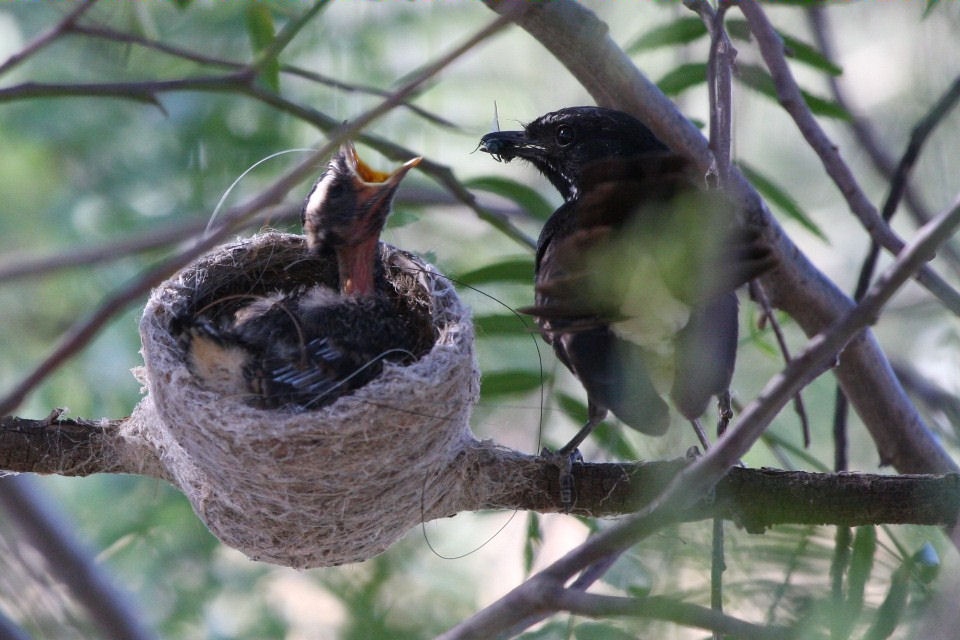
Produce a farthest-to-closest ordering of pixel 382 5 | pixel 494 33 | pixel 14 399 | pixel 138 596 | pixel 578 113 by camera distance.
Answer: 1. pixel 382 5
2. pixel 138 596
3. pixel 578 113
4. pixel 494 33
5. pixel 14 399

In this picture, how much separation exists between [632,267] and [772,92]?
6.47 feet

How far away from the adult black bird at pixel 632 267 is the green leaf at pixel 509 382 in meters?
0.14

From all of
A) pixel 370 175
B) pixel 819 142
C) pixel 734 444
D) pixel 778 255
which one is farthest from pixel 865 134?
pixel 734 444

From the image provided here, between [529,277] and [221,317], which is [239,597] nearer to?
[221,317]

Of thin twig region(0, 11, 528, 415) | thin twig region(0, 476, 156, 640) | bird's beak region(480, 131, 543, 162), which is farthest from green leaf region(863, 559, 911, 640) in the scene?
thin twig region(0, 476, 156, 640)

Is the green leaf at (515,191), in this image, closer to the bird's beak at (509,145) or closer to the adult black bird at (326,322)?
the bird's beak at (509,145)

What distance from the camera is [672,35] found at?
134 inches

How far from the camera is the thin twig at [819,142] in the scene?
2.59 metres

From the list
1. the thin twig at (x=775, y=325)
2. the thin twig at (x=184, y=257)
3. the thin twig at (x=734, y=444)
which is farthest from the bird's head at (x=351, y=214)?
the thin twig at (x=734, y=444)

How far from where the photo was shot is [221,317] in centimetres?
347

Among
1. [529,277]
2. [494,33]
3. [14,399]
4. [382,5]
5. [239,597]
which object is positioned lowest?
[14,399]

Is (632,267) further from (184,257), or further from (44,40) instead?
(44,40)

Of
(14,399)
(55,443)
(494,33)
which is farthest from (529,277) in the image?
(14,399)

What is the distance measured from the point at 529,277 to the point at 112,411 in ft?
7.31
